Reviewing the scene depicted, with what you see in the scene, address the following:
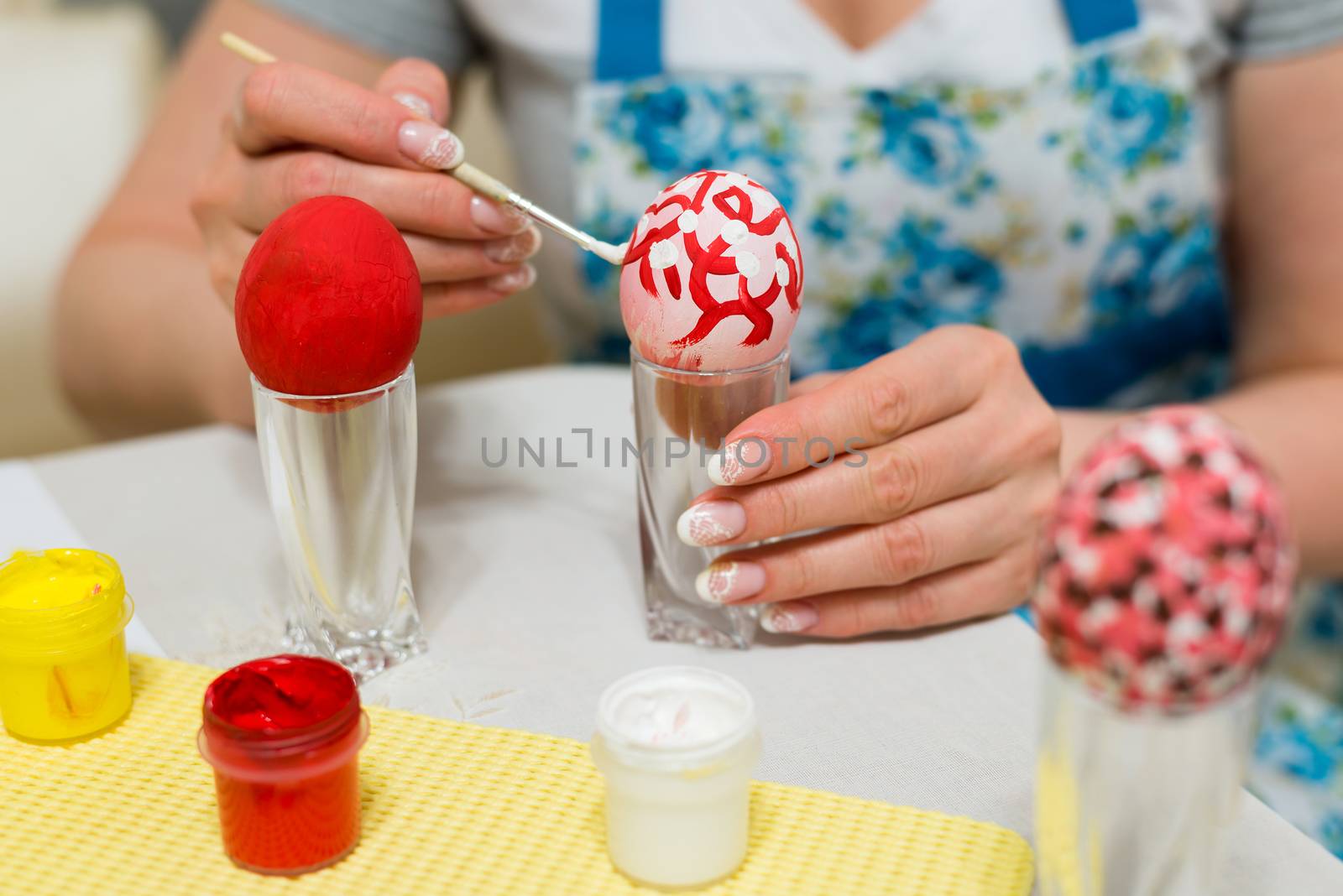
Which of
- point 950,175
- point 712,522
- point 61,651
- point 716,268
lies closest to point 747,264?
point 716,268

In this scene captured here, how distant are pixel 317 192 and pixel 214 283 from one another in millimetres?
116

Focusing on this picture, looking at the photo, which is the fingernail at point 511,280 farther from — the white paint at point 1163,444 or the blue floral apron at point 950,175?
the white paint at point 1163,444

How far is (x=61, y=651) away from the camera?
1.73 ft

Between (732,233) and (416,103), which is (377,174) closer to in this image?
(416,103)

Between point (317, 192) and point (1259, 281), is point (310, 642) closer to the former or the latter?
point (317, 192)

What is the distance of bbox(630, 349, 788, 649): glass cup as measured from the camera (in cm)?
60

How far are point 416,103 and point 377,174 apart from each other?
0.06 m

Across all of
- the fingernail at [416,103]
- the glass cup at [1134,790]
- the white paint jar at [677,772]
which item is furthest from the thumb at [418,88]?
the glass cup at [1134,790]

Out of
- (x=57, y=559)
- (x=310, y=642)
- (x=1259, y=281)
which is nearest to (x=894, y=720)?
(x=310, y=642)

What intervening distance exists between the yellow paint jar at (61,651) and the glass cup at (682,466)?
25 centimetres

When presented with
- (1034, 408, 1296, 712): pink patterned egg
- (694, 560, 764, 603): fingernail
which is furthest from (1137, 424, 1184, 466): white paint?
(694, 560, 764, 603): fingernail

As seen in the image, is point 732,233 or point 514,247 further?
point 514,247

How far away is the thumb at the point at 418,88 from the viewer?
69 cm

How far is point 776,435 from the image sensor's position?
579 mm
